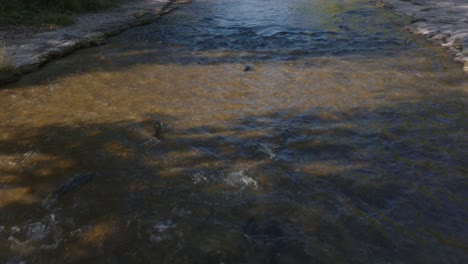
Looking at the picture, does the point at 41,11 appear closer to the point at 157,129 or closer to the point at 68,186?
the point at 157,129

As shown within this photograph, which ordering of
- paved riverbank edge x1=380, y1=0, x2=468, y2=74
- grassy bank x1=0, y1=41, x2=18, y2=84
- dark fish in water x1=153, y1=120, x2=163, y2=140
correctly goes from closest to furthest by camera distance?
dark fish in water x1=153, y1=120, x2=163, y2=140, grassy bank x1=0, y1=41, x2=18, y2=84, paved riverbank edge x1=380, y1=0, x2=468, y2=74

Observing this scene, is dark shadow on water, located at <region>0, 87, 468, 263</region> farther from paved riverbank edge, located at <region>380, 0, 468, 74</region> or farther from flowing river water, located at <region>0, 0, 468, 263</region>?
paved riverbank edge, located at <region>380, 0, 468, 74</region>

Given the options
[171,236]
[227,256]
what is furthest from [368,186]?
[171,236]

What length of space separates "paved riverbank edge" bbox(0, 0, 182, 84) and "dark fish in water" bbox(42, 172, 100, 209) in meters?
5.02

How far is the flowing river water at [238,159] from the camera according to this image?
419 centimetres


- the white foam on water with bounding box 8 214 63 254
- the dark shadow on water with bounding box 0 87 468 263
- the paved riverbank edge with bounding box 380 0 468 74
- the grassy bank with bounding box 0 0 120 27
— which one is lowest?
the dark shadow on water with bounding box 0 87 468 263

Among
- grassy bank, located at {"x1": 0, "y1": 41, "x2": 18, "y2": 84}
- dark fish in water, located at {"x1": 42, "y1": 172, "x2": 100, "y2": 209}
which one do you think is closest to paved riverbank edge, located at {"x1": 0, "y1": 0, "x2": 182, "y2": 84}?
grassy bank, located at {"x1": 0, "y1": 41, "x2": 18, "y2": 84}

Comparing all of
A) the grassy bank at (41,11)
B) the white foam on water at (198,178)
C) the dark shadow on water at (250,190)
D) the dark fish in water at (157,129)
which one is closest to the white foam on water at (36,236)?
the dark shadow on water at (250,190)

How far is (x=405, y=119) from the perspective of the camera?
6898mm

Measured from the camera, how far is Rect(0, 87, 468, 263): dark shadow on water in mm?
4113

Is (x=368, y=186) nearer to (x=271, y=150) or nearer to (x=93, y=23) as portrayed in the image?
(x=271, y=150)

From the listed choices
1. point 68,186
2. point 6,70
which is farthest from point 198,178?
point 6,70

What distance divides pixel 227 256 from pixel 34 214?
248 cm

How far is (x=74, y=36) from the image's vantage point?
1207 cm
